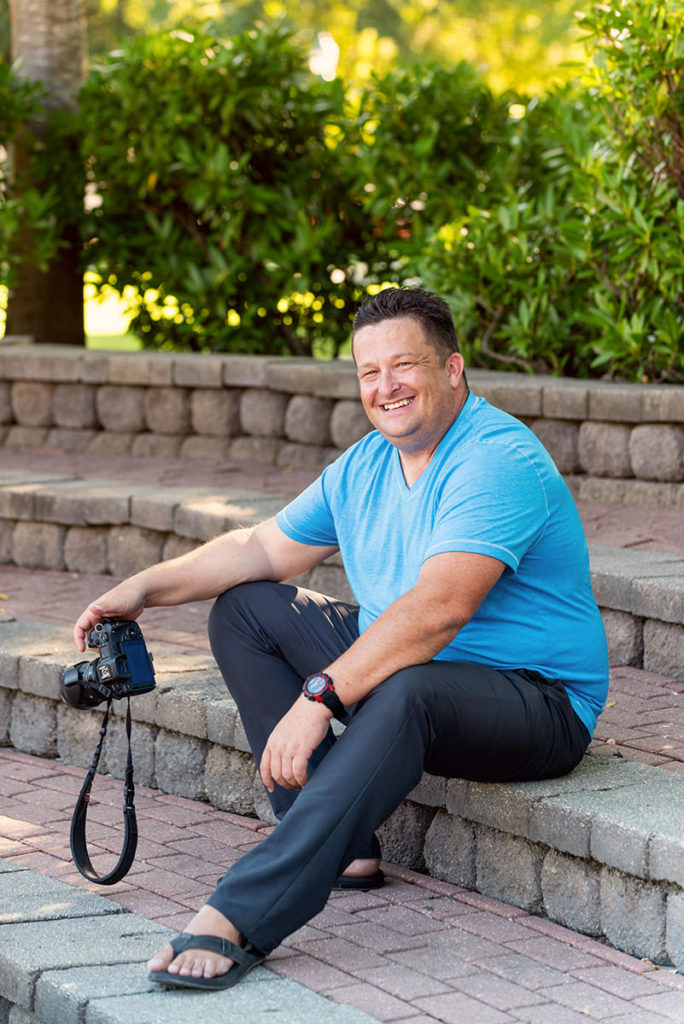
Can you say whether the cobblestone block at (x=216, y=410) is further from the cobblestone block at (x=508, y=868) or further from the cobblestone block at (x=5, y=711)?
the cobblestone block at (x=508, y=868)

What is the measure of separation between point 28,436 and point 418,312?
5230 mm

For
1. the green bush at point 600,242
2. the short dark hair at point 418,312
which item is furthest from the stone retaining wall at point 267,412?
the short dark hair at point 418,312

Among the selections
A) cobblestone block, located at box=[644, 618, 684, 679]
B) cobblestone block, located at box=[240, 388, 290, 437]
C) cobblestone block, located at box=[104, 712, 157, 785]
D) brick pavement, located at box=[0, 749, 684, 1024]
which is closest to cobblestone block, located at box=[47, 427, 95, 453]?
cobblestone block, located at box=[240, 388, 290, 437]

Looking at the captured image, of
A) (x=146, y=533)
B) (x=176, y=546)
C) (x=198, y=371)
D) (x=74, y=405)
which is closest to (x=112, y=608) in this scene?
(x=176, y=546)

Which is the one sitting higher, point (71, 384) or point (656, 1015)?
point (71, 384)

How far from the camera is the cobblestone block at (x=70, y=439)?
7988 mm

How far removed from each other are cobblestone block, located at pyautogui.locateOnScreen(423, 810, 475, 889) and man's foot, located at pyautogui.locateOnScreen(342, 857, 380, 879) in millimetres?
171

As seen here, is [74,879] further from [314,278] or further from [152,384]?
[314,278]

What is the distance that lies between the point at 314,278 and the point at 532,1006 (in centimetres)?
591

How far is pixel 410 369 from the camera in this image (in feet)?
10.9

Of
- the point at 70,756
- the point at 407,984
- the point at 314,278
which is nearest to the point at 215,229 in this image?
the point at 314,278

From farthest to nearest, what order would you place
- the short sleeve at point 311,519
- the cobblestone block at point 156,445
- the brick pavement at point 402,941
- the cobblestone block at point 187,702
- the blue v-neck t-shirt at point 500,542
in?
1. the cobblestone block at point 156,445
2. the cobblestone block at point 187,702
3. the short sleeve at point 311,519
4. the blue v-neck t-shirt at point 500,542
5. the brick pavement at point 402,941

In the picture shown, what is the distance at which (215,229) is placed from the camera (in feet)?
27.2

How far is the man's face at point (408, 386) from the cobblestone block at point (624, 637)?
4.24 feet
